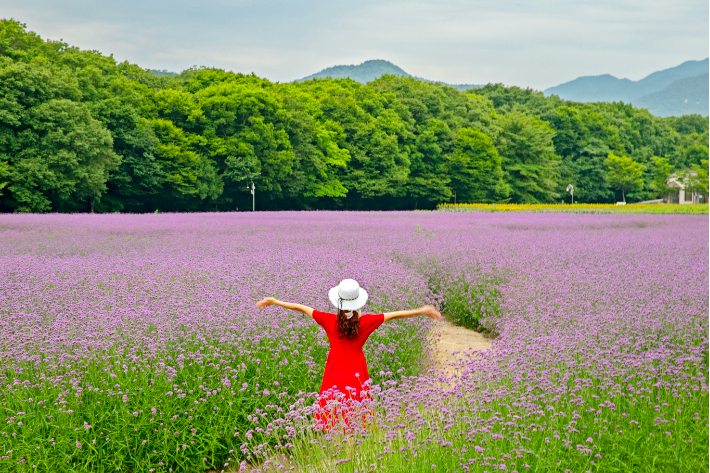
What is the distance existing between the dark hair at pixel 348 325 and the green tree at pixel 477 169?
53731 millimetres

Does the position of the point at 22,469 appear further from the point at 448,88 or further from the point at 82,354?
the point at 448,88

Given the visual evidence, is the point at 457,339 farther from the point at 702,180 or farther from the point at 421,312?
the point at 702,180

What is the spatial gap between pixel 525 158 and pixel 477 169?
826 cm

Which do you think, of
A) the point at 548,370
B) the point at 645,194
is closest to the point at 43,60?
the point at 548,370

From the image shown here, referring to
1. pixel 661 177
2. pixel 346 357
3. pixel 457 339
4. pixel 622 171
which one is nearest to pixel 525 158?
pixel 622 171

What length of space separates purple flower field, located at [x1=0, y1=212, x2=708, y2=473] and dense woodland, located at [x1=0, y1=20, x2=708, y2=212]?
28573 millimetres

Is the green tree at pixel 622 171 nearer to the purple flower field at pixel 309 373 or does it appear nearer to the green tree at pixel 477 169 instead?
the green tree at pixel 477 169

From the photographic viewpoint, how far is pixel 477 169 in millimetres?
56750

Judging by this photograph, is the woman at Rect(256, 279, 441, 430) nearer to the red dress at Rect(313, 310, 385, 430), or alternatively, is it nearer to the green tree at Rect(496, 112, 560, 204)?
the red dress at Rect(313, 310, 385, 430)

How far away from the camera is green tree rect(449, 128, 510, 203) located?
56531mm

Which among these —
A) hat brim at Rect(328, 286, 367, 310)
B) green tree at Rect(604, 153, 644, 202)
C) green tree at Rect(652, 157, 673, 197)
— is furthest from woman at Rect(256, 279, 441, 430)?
green tree at Rect(652, 157, 673, 197)

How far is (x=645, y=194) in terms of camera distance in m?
77.6

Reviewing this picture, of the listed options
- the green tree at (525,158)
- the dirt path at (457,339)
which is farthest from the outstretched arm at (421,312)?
the green tree at (525,158)

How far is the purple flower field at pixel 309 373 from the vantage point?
308 cm
